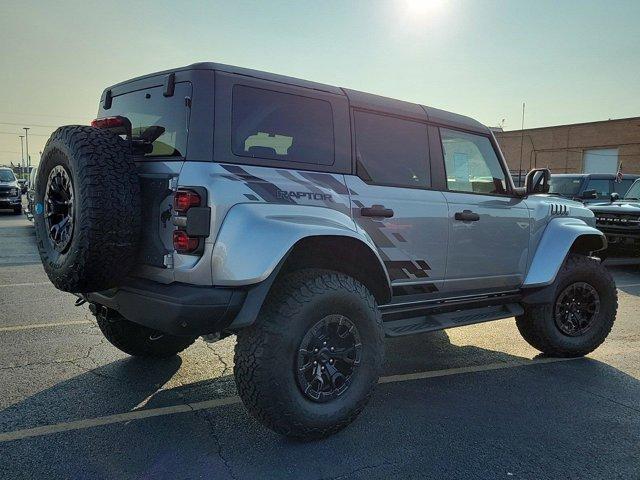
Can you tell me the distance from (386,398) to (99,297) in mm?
2090

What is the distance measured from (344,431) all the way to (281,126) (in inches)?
76.4

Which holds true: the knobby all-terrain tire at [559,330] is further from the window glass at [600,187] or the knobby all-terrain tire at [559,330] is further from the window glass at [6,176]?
the window glass at [6,176]

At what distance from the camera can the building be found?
112 ft

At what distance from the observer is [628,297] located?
793cm

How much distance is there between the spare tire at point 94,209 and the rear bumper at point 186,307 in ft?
0.71

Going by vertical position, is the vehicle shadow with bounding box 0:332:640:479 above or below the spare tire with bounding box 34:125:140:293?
below

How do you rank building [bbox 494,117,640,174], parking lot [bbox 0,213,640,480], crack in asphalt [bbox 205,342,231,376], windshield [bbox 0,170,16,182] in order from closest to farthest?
parking lot [bbox 0,213,640,480], crack in asphalt [bbox 205,342,231,376], windshield [bbox 0,170,16,182], building [bbox 494,117,640,174]

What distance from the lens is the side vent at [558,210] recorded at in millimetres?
5007

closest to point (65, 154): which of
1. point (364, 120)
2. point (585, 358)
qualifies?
point (364, 120)

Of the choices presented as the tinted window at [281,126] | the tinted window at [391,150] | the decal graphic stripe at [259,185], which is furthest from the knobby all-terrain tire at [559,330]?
the decal graphic stripe at [259,185]

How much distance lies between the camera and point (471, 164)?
4633 mm

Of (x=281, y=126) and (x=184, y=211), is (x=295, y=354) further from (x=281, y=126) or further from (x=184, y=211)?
(x=281, y=126)

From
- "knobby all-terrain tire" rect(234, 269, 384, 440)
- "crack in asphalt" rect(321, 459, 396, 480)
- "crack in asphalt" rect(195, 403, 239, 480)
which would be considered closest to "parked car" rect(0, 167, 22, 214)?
"crack in asphalt" rect(195, 403, 239, 480)

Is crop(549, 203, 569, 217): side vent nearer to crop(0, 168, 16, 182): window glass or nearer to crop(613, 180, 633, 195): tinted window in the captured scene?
crop(613, 180, 633, 195): tinted window
